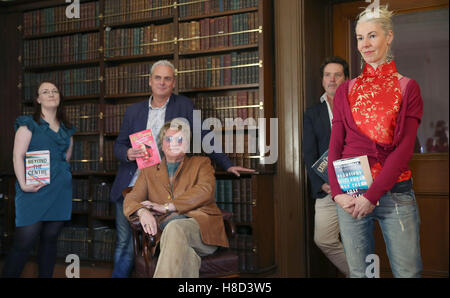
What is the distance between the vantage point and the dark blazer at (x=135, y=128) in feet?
11.3

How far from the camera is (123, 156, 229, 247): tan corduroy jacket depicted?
270cm

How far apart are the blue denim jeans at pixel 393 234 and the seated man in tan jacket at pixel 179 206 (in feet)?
2.92

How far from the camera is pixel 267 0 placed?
150 inches

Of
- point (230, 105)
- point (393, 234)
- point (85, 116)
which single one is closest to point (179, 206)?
point (393, 234)

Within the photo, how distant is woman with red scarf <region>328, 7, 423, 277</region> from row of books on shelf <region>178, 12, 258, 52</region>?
1724 mm

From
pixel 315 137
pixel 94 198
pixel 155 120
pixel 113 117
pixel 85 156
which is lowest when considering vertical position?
pixel 94 198

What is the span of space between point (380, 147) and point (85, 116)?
321 cm

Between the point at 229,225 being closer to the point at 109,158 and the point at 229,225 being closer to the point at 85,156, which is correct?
the point at 109,158

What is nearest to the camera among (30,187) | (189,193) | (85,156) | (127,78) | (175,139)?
(189,193)

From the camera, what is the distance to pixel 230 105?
3900 mm

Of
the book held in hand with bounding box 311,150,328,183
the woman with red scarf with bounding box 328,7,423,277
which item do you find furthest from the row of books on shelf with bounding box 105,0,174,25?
the woman with red scarf with bounding box 328,7,423,277

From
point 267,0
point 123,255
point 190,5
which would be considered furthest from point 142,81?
point 123,255
